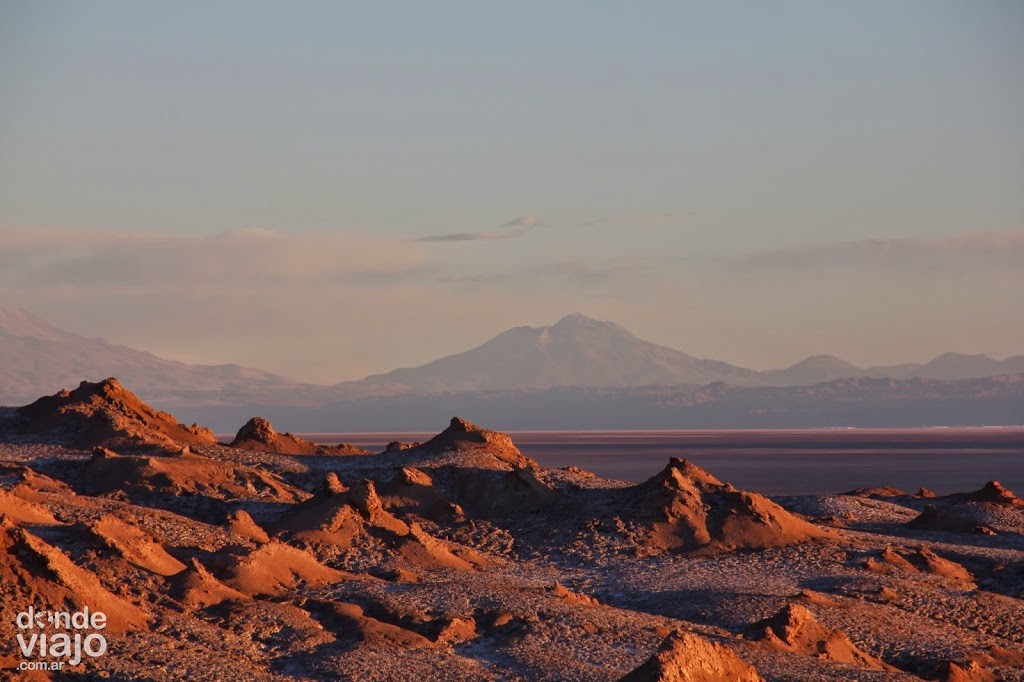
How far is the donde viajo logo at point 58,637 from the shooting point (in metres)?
21.1

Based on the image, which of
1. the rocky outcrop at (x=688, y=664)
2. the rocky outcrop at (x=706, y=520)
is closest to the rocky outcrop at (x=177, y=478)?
the rocky outcrop at (x=706, y=520)

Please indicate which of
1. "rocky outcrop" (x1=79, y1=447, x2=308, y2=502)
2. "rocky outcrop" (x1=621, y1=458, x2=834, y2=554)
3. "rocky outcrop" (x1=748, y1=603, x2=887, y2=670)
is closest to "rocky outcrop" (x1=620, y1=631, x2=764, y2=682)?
"rocky outcrop" (x1=748, y1=603, x2=887, y2=670)

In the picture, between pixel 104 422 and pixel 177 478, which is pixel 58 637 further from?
pixel 104 422

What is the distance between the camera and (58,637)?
21859mm

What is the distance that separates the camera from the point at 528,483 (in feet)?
145

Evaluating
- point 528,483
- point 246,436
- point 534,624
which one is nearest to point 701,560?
point 528,483

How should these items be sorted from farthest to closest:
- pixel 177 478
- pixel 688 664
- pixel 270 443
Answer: pixel 270 443, pixel 177 478, pixel 688 664

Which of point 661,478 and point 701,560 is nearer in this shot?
point 701,560

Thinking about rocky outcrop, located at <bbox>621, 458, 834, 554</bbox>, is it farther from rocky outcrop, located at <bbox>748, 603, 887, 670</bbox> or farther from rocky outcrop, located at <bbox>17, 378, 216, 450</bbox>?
rocky outcrop, located at <bbox>17, 378, 216, 450</bbox>

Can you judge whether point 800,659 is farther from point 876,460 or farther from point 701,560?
point 876,460

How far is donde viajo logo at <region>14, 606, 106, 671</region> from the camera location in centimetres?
2114

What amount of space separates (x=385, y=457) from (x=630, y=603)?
2133 centimetres

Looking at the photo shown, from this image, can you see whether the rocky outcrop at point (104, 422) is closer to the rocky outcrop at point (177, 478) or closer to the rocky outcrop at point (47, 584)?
the rocky outcrop at point (177, 478)

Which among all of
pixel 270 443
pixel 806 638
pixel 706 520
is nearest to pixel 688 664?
pixel 806 638
